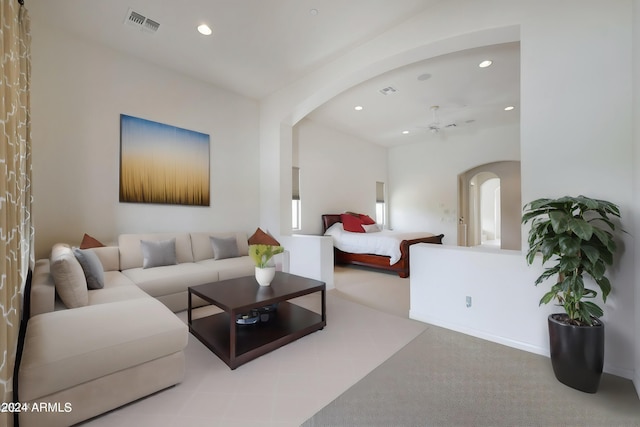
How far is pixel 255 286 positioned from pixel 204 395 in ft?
3.51

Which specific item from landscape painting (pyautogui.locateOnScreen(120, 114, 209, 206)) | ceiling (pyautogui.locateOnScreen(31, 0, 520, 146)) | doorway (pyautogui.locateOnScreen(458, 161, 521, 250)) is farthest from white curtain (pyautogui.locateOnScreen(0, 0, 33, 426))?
doorway (pyautogui.locateOnScreen(458, 161, 521, 250))

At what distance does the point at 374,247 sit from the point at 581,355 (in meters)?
3.58

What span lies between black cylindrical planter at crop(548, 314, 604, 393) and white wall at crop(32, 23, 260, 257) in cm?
444

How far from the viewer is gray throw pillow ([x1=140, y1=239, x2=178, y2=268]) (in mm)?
3328

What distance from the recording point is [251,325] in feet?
8.41

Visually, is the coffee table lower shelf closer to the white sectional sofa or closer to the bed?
the white sectional sofa

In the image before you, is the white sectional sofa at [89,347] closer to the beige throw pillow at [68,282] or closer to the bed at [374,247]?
the beige throw pillow at [68,282]

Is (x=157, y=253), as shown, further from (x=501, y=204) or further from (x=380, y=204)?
(x=501, y=204)

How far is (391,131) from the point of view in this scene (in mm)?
6688

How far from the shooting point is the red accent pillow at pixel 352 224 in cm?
598

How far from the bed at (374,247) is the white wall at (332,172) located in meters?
0.47

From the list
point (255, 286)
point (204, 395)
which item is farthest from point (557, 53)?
point (204, 395)

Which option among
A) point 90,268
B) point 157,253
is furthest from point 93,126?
point 90,268

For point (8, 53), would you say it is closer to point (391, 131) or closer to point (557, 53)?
point (557, 53)
